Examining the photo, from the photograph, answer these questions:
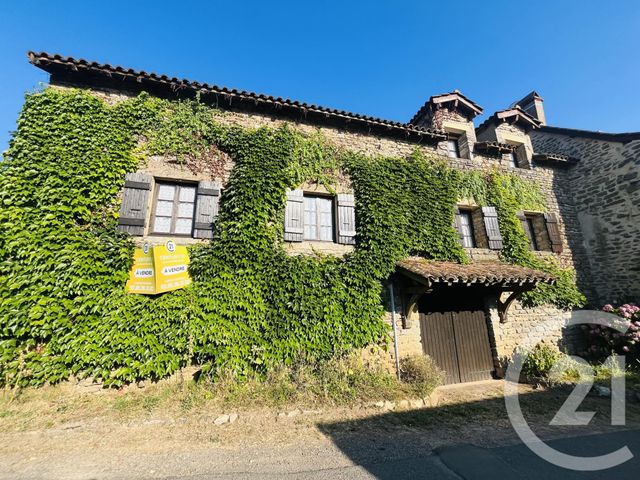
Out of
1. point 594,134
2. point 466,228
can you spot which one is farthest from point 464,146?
point 594,134

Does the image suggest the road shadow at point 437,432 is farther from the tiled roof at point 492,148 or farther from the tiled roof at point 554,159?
the tiled roof at point 554,159

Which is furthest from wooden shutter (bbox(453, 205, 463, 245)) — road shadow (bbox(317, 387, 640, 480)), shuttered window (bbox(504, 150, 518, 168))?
road shadow (bbox(317, 387, 640, 480))

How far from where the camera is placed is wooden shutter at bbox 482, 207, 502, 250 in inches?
320

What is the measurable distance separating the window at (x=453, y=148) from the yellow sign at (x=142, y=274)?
31.1 ft

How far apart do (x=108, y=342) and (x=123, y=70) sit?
5.95 m

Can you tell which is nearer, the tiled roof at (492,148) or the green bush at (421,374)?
the green bush at (421,374)

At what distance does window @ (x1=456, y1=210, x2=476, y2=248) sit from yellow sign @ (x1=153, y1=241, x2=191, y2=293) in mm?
7409

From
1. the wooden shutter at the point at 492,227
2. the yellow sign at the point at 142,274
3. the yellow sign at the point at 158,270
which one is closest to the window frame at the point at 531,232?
the wooden shutter at the point at 492,227

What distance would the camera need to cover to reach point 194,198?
20.7 feet

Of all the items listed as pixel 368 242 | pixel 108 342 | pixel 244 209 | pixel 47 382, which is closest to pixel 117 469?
pixel 108 342

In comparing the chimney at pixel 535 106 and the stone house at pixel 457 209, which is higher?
the chimney at pixel 535 106

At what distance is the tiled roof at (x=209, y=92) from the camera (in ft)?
19.9

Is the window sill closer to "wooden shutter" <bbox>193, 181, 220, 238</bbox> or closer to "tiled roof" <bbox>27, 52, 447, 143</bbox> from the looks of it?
"tiled roof" <bbox>27, 52, 447, 143</bbox>

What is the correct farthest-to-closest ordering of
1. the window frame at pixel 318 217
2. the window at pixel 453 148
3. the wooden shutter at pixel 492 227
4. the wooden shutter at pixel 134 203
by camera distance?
the window at pixel 453 148 → the wooden shutter at pixel 492 227 → the window frame at pixel 318 217 → the wooden shutter at pixel 134 203
